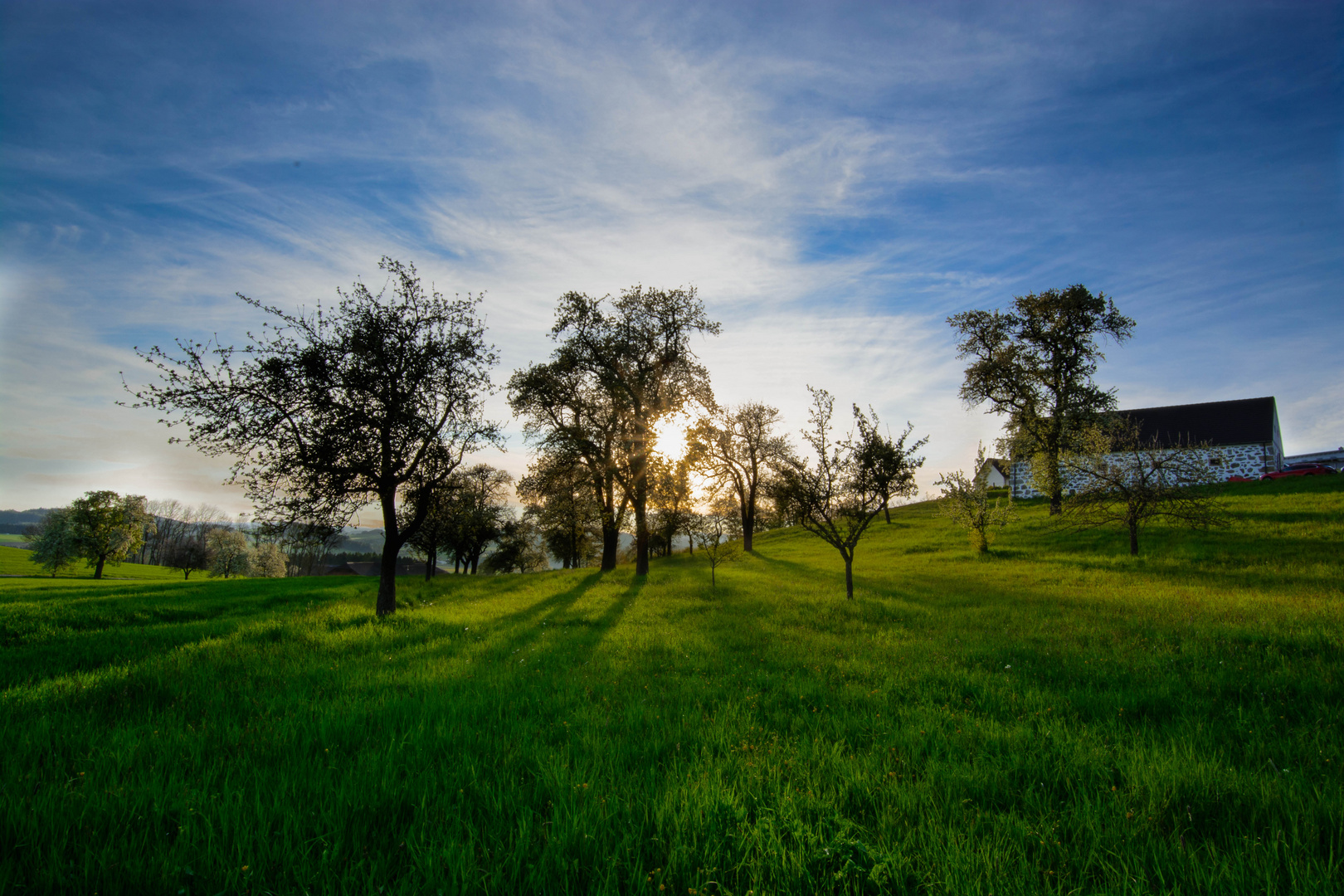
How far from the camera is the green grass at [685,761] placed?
285 centimetres

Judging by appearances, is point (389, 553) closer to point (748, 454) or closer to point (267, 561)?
point (748, 454)

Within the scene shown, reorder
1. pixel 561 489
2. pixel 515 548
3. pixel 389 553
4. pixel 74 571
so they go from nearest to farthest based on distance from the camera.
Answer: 1. pixel 389 553
2. pixel 561 489
3. pixel 74 571
4. pixel 515 548

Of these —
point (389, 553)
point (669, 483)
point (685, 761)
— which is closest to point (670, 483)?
point (669, 483)

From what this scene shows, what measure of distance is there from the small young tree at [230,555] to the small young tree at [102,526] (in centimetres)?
2137

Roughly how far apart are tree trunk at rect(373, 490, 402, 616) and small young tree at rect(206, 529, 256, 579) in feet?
279

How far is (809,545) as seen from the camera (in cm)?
4019

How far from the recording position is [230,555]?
2985 inches

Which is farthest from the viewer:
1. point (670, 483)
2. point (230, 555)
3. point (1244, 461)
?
point (230, 555)

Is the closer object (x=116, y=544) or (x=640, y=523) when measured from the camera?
(x=640, y=523)

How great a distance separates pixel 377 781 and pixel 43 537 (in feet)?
280

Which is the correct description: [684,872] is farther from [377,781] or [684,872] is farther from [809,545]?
[809,545]

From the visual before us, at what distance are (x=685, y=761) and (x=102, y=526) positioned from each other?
7647 centimetres

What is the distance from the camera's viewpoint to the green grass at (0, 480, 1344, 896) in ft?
9.36

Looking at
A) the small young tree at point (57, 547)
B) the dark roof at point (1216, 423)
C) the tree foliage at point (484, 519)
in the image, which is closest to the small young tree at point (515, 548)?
the tree foliage at point (484, 519)
